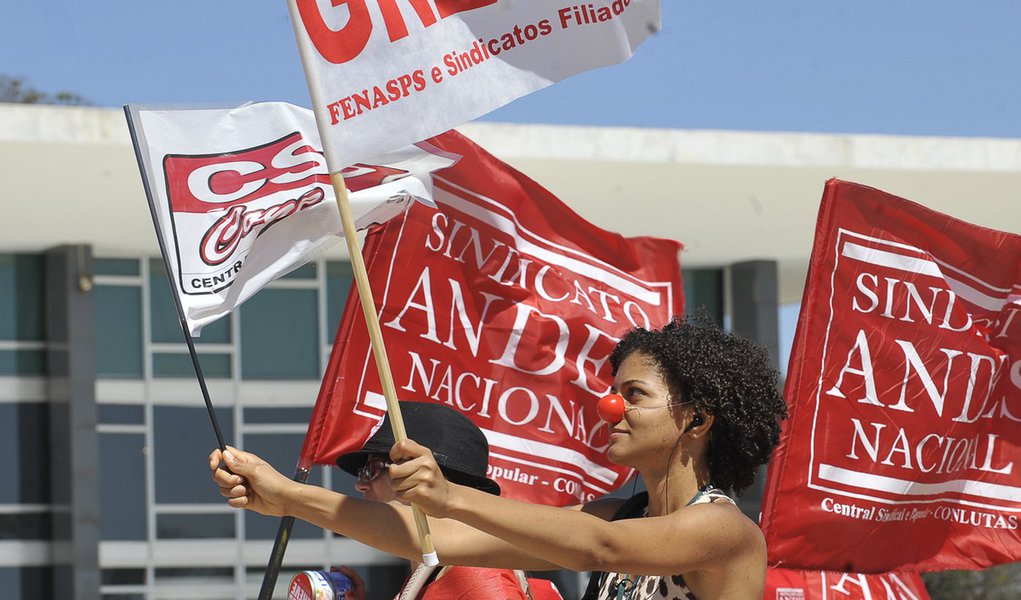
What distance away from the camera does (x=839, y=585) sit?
5434 mm

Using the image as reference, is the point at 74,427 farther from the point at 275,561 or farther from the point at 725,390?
the point at 725,390

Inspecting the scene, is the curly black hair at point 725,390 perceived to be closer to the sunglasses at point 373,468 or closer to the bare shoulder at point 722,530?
the bare shoulder at point 722,530

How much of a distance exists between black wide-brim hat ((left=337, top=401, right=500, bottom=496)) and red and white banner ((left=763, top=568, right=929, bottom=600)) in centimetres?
192

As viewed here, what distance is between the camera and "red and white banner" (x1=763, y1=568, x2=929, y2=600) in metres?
5.35

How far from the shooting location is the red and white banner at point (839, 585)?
5.35 meters

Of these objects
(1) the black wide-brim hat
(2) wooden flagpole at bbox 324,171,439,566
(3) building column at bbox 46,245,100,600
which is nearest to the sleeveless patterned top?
(2) wooden flagpole at bbox 324,171,439,566

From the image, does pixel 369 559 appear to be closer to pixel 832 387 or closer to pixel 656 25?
pixel 832 387

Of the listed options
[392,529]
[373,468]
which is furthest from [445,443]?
[392,529]

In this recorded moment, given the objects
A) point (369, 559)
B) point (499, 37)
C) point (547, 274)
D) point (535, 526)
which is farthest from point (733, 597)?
point (369, 559)

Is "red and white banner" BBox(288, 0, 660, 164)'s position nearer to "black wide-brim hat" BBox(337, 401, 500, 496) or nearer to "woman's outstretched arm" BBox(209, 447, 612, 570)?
"woman's outstretched arm" BBox(209, 447, 612, 570)

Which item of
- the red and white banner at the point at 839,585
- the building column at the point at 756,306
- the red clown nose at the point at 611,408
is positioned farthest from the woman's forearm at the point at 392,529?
the building column at the point at 756,306

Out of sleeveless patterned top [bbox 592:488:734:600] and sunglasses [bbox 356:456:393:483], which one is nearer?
sleeveless patterned top [bbox 592:488:734:600]

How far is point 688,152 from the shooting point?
39.8ft

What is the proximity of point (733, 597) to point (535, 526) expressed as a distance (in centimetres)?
51
